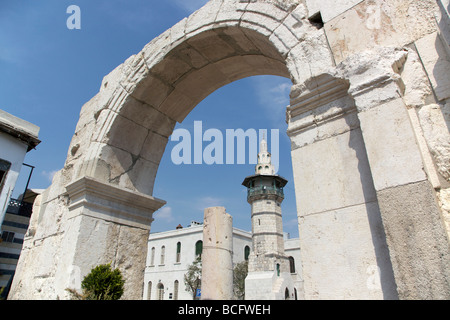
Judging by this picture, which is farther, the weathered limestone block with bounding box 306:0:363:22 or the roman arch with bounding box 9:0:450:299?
the weathered limestone block with bounding box 306:0:363:22

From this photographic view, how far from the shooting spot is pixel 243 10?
3254 millimetres

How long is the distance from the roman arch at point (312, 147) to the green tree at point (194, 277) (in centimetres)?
2381

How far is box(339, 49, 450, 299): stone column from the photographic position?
151 cm

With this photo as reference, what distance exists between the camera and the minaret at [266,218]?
2291 centimetres

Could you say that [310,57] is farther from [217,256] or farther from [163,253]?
[163,253]

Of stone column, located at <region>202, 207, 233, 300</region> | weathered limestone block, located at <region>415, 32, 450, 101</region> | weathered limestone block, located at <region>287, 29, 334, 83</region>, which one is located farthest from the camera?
stone column, located at <region>202, 207, 233, 300</region>

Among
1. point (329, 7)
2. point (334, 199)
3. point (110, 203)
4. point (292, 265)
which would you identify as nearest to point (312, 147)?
point (334, 199)

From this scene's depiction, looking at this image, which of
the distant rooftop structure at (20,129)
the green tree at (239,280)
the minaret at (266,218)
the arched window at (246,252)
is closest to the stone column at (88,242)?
the distant rooftop structure at (20,129)

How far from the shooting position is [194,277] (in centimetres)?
2697

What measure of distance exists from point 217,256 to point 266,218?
1541 centimetres

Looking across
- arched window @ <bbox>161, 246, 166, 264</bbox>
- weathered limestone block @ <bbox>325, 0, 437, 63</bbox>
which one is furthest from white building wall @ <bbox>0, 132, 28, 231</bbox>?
arched window @ <bbox>161, 246, 166, 264</bbox>

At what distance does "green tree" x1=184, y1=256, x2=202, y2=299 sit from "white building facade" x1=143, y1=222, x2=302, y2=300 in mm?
968

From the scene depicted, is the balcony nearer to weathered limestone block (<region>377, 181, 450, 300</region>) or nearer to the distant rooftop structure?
the distant rooftop structure
